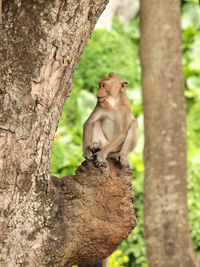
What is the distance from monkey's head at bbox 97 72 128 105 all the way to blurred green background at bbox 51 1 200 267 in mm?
3967

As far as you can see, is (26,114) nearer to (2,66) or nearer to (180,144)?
(2,66)

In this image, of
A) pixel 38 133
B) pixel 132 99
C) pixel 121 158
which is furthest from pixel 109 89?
pixel 132 99

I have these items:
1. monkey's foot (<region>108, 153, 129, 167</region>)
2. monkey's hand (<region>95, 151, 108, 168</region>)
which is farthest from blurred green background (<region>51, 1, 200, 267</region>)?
monkey's hand (<region>95, 151, 108, 168</region>)

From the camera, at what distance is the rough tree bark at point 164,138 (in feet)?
19.1

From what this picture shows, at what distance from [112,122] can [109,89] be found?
0.88ft

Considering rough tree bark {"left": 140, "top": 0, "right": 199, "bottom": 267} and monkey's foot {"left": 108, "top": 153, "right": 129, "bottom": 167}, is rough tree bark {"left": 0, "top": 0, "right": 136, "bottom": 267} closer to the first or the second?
monkey's foot {"left": 108, "top": 153, "right": 129, "bottom": 167}

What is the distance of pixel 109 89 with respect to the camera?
4023 mm

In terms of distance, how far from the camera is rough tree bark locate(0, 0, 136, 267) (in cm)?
272

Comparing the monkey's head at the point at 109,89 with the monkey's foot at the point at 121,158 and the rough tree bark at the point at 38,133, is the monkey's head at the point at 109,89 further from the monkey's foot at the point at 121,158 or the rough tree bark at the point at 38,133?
the rough tree bark at the point at 38,133

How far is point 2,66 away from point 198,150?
7524mm

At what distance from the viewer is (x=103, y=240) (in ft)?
9.97

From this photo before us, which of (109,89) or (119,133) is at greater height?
(109,89)

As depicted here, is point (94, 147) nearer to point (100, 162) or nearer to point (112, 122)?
point (100, 162)

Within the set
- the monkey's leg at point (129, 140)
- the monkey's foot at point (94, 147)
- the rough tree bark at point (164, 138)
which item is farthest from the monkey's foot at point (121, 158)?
the rough tree bark at point (164, 138)
